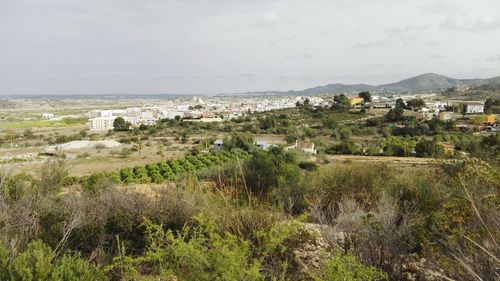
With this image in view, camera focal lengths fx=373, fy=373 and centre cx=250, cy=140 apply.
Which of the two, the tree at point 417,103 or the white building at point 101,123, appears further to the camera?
the white building at point 101,123

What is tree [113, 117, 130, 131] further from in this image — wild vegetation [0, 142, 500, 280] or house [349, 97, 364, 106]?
wild vegetation [0, 142, 500, 280]

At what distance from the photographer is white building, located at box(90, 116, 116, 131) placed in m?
72.9

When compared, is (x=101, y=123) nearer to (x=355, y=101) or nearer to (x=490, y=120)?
(x=355, y=101)

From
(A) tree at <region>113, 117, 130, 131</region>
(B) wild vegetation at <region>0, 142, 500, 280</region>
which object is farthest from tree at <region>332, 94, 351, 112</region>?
(B) wild vegetation at <region>0, 142, 500, 280</region>

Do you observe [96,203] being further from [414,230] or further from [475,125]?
[475,125]

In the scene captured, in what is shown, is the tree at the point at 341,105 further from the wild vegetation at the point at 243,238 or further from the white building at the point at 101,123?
the wild vegetation at the point at 243,238

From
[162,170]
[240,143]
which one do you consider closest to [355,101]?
[240,143]

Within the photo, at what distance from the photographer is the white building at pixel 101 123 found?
72938mm

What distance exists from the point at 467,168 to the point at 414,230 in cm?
89

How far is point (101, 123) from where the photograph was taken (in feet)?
243

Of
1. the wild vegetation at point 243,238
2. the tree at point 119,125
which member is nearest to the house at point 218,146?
the wild vegetation at point 243,238

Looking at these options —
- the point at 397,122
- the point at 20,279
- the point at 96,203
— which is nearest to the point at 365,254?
the point at 20,279

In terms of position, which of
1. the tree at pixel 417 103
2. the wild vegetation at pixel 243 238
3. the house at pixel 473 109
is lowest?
the wild vegetation at pixel 243 238

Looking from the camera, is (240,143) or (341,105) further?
(341,105)
